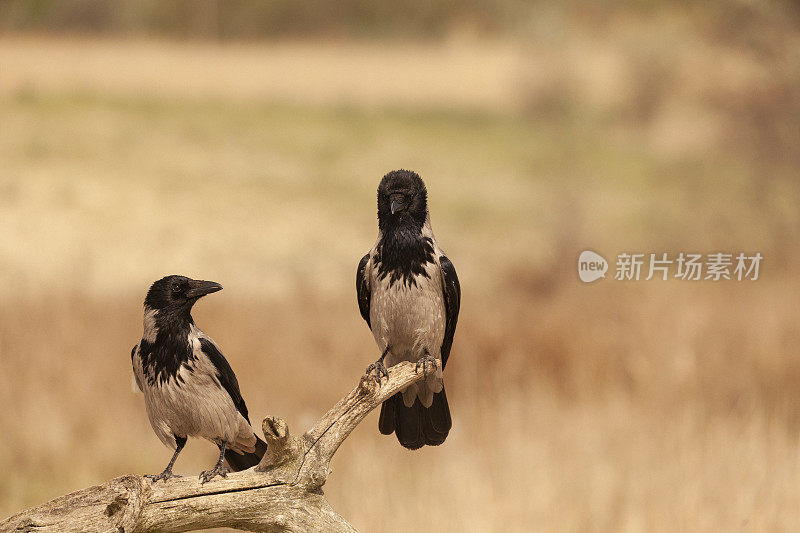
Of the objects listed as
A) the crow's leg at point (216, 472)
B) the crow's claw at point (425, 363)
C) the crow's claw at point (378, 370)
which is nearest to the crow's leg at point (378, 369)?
the crow's claw at point (378, 370)

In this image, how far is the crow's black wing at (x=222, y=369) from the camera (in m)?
2.79

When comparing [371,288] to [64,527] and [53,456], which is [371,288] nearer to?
[64,527]

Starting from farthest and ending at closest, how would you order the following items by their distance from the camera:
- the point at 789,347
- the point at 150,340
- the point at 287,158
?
the point at 287,158, the point at 789,347, the point at 150,340

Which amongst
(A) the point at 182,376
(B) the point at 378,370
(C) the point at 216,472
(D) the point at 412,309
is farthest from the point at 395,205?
(C) the point at 216,472

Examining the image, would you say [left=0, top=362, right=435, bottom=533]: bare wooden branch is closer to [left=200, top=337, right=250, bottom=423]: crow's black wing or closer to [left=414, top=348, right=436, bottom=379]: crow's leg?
[left=414, top=348, right=436, bottom=379]: crow's leg

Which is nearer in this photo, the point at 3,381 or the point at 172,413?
the point at 172,413

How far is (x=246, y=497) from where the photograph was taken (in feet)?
9.55

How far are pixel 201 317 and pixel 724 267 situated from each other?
5.46 metres

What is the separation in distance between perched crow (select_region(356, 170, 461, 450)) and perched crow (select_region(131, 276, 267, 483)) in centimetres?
53

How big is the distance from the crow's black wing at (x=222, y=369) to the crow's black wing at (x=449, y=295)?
0.85m

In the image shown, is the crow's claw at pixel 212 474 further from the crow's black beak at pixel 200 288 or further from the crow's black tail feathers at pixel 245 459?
the crow's black beak at pixel 200 288

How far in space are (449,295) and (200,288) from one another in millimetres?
982

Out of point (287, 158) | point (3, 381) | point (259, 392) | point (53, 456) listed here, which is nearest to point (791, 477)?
point (259, 392)

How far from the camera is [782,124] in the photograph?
1405 cm
